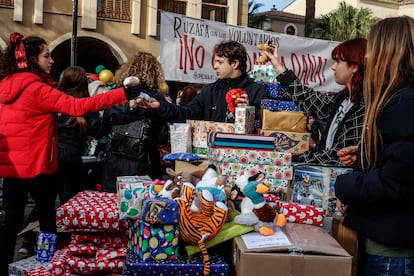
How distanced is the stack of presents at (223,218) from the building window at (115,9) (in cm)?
1403

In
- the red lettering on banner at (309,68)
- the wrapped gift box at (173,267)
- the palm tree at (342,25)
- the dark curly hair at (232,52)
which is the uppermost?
the palm tree at (342,25)

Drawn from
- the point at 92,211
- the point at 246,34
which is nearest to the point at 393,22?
the point at 92,211

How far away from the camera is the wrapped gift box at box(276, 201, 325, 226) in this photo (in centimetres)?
226

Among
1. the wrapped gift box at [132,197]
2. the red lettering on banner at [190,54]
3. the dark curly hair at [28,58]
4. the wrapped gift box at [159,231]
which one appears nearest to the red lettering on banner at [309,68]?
the red lettering on banner at [190,54]

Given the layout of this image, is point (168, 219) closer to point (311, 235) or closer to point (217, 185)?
point (217, 185)

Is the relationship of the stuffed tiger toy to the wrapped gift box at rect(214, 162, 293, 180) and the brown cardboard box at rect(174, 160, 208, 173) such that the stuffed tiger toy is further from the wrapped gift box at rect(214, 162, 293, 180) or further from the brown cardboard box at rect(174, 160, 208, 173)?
the brown cardboard box at rect(174, 160, 208, 173)

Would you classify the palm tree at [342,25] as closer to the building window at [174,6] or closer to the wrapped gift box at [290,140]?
the building window at [174,6]

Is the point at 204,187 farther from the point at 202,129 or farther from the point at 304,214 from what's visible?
the point at 202,129

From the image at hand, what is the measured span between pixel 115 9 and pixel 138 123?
13.4 meters

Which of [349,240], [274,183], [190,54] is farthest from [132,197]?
[190,54]

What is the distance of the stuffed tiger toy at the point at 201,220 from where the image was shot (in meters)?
2.02

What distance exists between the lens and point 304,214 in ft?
7.44

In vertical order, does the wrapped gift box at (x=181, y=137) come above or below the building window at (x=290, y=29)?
below

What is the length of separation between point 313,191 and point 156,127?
1594mm
